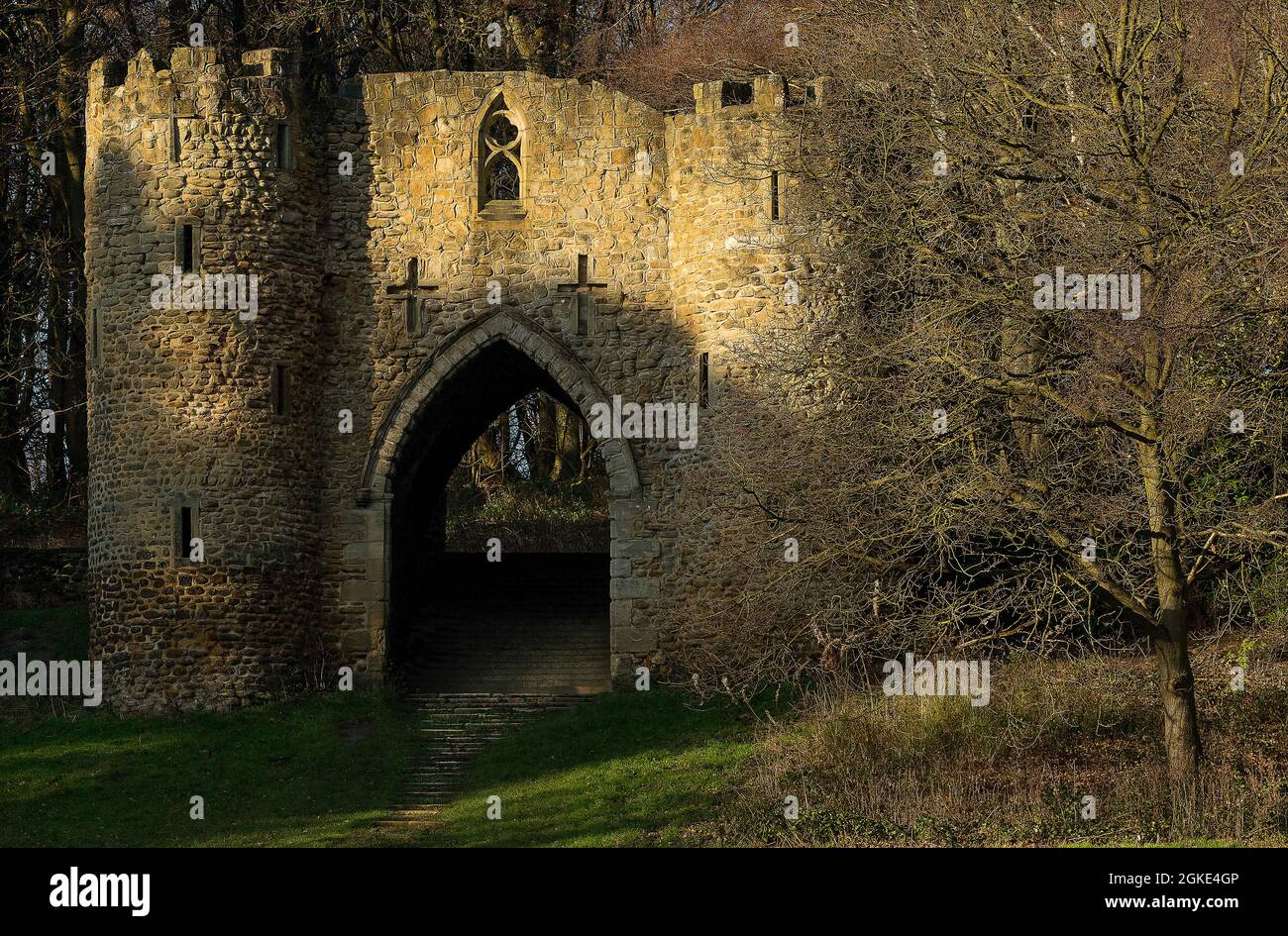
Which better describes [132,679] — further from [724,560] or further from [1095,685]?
[1095,685]

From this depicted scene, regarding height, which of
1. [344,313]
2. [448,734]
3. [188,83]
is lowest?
[448,734]

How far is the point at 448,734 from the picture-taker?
20.6m

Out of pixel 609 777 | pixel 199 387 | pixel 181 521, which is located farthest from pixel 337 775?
pixel 199 387

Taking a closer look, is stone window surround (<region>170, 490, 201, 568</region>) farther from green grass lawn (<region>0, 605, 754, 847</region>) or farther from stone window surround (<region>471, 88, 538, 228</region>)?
stone window surround (<region>471, 88, 538, 228</region>)

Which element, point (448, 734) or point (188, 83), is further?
point (188, 83)

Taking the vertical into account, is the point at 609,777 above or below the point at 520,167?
below

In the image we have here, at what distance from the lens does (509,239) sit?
22.6m

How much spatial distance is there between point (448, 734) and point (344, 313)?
16.9ft

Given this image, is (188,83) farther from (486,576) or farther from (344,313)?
(486,576)

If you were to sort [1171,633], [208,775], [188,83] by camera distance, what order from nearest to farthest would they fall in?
[1171,633] → [208,775] → [188,83]

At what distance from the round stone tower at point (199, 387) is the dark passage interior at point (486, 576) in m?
1.55

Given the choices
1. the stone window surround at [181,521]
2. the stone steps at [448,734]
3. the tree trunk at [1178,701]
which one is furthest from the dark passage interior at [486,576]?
the tree trunk at [1178,701]

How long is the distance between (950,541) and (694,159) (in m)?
7.48

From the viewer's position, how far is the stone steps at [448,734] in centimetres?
1816
